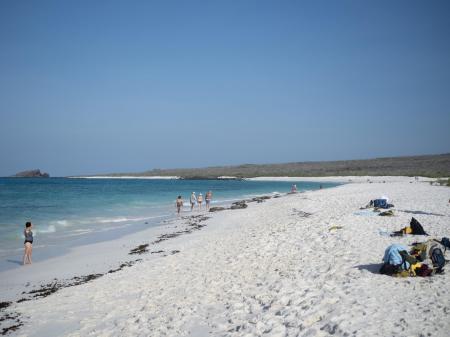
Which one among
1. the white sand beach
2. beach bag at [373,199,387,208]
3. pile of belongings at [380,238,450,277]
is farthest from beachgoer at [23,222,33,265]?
beach bag at [373,199,387,208]

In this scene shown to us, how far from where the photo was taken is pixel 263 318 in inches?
221

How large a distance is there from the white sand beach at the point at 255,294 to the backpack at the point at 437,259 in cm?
19

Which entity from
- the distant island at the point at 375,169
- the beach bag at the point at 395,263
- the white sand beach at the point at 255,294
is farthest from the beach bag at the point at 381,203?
the distant island at the point at 375,169

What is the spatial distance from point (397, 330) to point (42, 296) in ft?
24.9

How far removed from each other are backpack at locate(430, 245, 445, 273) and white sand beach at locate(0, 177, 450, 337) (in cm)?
19

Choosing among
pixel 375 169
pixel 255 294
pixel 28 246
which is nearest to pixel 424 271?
pixel 255 294

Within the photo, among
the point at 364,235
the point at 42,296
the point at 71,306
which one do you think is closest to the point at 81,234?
the point at 42,296

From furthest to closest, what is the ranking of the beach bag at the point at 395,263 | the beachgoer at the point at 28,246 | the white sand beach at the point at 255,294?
1. the beachgoer at the point at 28,246
2. the beach bag at the point at 395,263
3. the white sand beach at the point at 255,294

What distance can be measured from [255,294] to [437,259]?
11.9 ft

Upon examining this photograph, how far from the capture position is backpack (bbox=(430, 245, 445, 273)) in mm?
6676

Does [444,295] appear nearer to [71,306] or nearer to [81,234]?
[71,306]

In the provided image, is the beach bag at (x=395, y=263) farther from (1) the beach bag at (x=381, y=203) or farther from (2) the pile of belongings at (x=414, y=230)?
(1) the beach bag at (x=381, y=203)

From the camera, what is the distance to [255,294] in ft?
22.2

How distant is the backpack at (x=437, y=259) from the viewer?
Result: 6.68 metres
